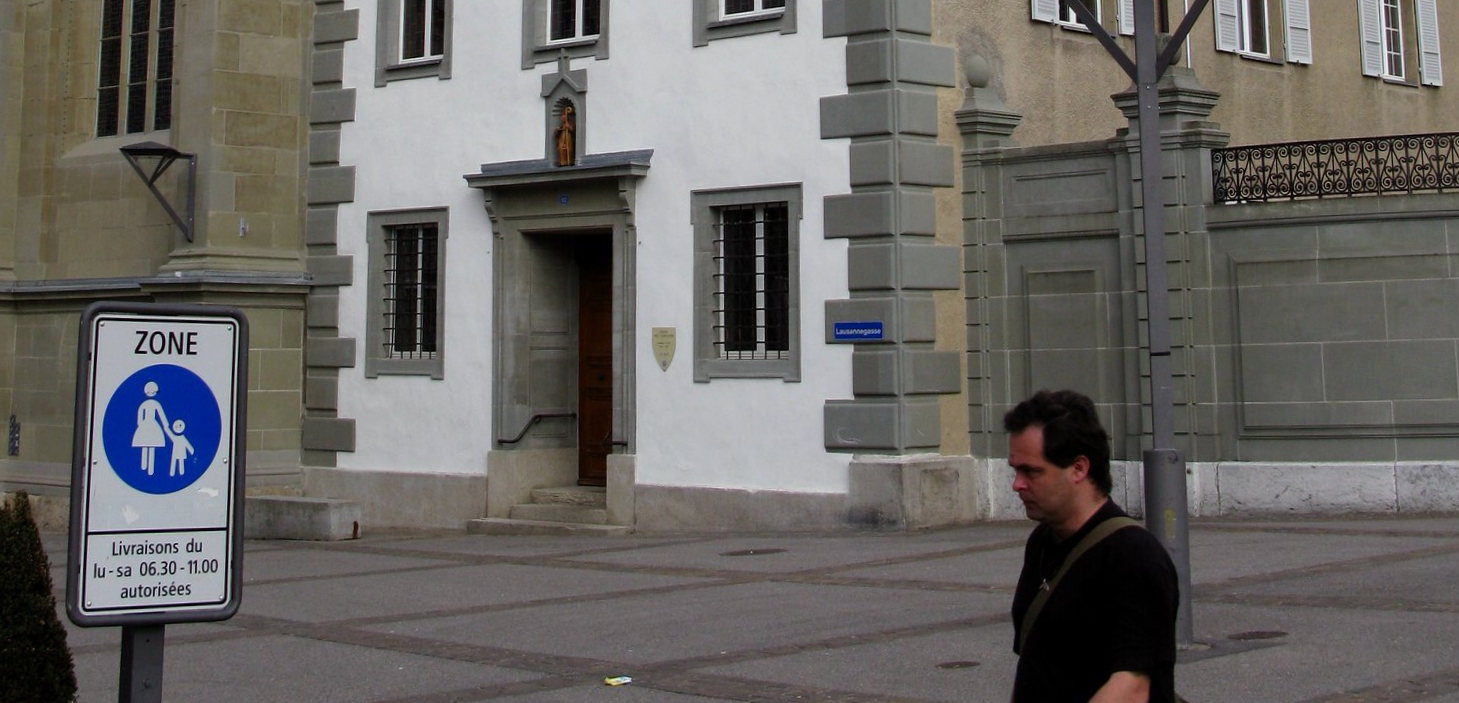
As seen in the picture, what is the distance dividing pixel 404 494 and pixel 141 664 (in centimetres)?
1535

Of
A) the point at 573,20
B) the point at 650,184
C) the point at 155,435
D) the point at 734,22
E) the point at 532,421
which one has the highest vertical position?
the point at 573,20

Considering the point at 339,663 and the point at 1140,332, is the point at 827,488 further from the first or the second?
the point at 339,663

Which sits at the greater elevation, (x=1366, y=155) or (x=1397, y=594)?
(x=1366, y=155)

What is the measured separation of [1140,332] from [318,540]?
9.22 m

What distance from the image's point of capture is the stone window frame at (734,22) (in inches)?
675

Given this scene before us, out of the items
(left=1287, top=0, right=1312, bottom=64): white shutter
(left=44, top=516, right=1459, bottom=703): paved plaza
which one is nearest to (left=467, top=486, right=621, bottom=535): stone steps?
(left=44, top=516, right=1459, bottom=703): paved plaza

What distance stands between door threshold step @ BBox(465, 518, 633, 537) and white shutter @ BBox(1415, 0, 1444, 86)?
47.9 feet

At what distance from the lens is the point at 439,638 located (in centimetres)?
1082

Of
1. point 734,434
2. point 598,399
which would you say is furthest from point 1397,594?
point 598,399

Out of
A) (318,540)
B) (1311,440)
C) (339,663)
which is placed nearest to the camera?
(339,663)

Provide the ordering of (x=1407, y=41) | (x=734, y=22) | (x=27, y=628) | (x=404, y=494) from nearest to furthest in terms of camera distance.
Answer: (x=27, y=628) → (x=734, y=22) → (x=404, y=494) → (x=1407, y=41)

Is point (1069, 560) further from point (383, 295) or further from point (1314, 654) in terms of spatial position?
point (383, 295)

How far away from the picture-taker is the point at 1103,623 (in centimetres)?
392

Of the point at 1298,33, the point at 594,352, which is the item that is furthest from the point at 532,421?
the point at 1298,33
